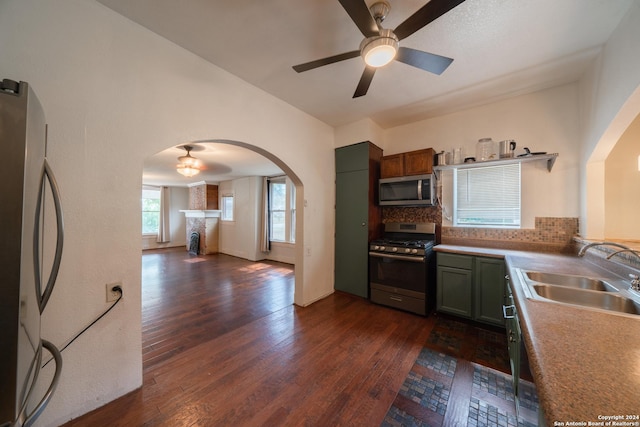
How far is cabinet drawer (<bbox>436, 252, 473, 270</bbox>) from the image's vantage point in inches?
98.6

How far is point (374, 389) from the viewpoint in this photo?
1635 millimetres

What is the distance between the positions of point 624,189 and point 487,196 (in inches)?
44.9

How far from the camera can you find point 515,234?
8.82ft

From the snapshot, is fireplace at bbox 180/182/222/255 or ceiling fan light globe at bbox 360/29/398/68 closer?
ceiling fan light globe at bbox 360/29/398/68

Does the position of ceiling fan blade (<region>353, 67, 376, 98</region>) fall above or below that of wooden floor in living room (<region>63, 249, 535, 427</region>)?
above

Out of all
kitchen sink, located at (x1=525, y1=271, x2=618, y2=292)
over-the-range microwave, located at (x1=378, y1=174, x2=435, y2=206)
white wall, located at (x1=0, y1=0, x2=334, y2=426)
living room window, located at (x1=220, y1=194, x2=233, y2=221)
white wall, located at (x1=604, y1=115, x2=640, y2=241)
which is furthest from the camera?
living room window, located at (x1=220, y1=194, x2=233, y2=221)

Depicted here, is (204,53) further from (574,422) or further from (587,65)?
(587,65)

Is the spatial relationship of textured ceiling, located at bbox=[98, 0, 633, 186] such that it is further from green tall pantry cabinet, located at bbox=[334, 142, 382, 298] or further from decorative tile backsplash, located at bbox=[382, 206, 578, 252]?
decorative tile backsplash, located at bbox=[382, 206, 578, 252]

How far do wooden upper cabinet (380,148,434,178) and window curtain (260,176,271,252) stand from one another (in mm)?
3933

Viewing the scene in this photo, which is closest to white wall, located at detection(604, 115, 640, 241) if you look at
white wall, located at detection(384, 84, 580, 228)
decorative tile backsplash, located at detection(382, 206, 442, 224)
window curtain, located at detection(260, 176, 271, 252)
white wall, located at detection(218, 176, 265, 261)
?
white wall, located at detection(384, 84, 580, 228)

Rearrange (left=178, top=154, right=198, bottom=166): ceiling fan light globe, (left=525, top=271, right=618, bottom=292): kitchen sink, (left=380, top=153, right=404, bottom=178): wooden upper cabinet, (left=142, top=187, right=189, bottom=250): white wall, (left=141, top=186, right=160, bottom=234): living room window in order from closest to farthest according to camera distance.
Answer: (left=525, top=271, right=618, bottom=292): kitchen sink → (left=380, top=153, right=404, bottom=178): wooden upper cabinet → (left=178, top=154, right=198, bottom=166): ceiling fan light globe → (left=141, top=186, right=160, bottom=234): living room window → (left=142, top=187, right=189, bottom=250): white wall

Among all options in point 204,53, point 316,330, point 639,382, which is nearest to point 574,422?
point 639,382

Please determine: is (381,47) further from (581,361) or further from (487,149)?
(487,149)

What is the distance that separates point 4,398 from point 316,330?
6.98ft
